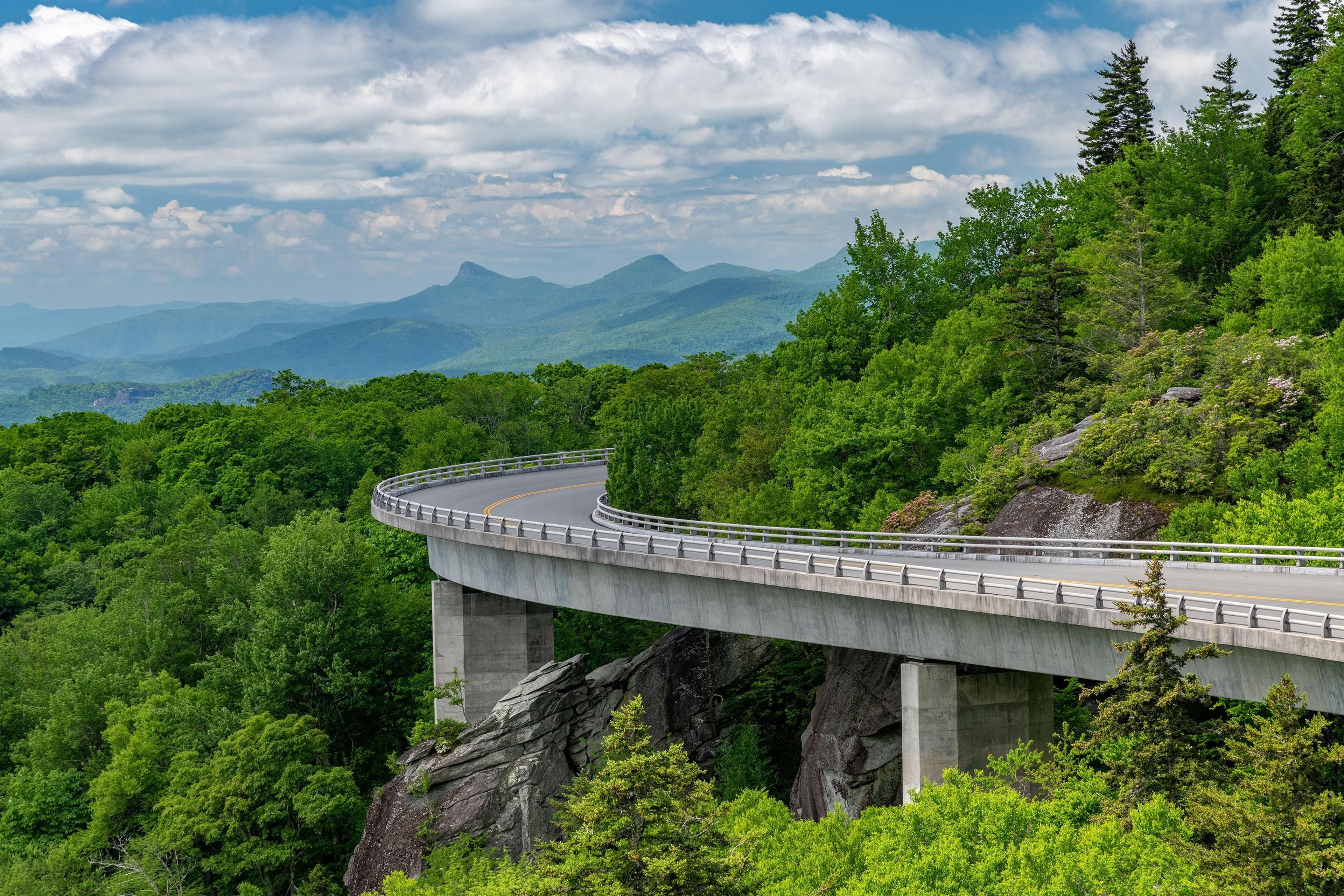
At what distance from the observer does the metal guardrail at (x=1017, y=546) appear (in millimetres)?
Result: 29531

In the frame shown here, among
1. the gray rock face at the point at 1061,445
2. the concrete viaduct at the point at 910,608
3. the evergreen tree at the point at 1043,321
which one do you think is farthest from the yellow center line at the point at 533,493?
the gray rock face at the point at 1061,445

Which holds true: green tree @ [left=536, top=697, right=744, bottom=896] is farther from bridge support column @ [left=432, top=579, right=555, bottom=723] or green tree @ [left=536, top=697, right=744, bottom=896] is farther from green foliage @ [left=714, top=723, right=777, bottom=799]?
bridge support column @ [left=432, top=579, right=555, bottom=723]

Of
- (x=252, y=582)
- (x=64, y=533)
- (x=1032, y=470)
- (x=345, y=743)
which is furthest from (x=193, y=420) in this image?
(x=1032, y=470)

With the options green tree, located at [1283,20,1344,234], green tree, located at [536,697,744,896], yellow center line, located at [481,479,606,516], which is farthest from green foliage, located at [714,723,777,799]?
green tree, located at [1283,20,1344,234]

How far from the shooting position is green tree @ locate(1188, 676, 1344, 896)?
17703 millimetres

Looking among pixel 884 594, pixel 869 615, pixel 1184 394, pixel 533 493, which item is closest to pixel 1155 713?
pixel 884 594

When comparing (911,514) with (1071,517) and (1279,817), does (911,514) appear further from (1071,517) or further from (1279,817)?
(1279,817)

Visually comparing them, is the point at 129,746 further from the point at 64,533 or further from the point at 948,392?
the point at 64,533

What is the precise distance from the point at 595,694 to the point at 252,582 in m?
28.9

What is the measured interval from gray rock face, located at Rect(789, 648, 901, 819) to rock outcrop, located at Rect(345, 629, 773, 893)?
790 cm

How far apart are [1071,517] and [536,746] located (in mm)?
18548

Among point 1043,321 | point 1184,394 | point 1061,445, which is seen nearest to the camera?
point 1184,394

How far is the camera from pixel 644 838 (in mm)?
20375

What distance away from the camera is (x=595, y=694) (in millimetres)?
42594
